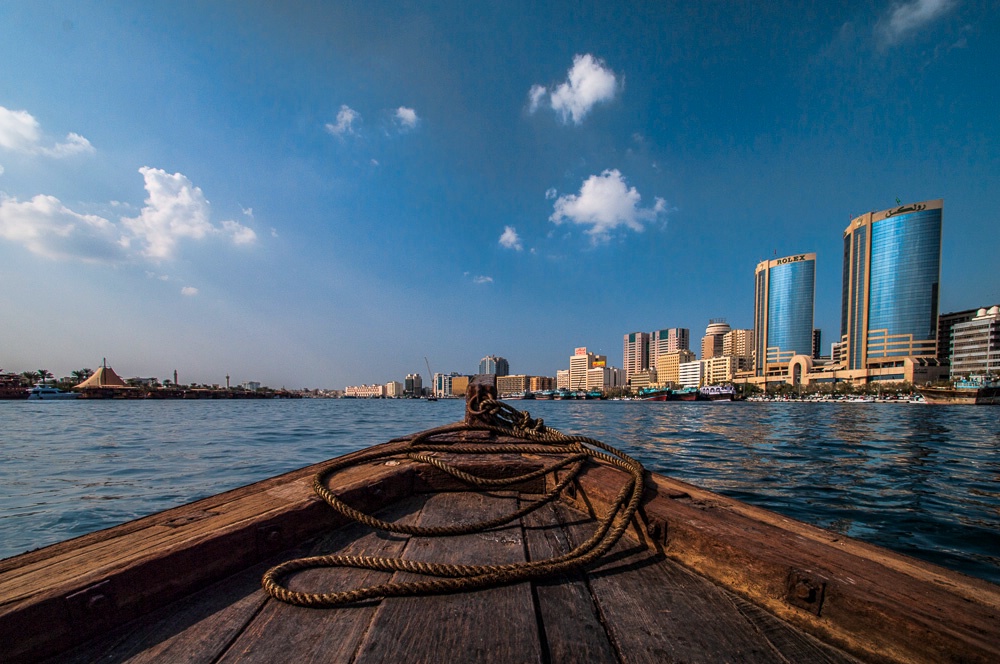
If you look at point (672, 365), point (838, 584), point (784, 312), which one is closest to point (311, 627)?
point (838, 584)

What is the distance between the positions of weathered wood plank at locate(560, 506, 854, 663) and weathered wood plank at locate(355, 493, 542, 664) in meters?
0.29

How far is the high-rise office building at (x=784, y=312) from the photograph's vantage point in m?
98.3

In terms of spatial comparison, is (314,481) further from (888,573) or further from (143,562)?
(888,573)

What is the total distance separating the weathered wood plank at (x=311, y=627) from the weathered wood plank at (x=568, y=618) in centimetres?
58

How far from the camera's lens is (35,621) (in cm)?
102

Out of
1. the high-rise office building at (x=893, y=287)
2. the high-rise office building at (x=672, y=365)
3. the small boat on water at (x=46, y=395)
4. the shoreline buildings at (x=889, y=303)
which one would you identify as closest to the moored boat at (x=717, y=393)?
the shoreline buildings at (x=889, y=303)

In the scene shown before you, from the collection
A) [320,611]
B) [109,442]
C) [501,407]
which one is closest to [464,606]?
[320,611]

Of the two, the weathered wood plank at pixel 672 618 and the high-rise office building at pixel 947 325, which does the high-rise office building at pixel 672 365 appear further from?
the weathered wood plank at pixel 672 618

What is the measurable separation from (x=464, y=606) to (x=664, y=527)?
3.07 feet

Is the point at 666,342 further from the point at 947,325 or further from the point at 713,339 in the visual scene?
the point at 947,325

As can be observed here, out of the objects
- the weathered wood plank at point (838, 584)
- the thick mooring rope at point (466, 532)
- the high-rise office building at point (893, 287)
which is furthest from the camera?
the high-rise office building at point (893, 287)

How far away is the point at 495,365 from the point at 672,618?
14514 cm

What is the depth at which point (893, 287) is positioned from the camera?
252 ft

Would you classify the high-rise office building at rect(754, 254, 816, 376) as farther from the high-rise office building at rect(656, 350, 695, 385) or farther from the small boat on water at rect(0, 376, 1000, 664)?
the small boat on water at rect(0, 376, 1000, 664)
